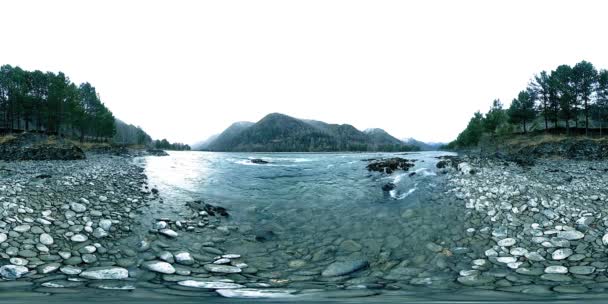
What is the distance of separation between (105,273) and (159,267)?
35.5 inches

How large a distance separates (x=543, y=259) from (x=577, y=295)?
1.90 meters

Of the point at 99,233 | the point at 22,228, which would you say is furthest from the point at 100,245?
the point at 22,228

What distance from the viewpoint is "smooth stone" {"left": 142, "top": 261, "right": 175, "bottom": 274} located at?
19.2ft

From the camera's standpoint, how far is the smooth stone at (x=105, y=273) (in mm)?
5285

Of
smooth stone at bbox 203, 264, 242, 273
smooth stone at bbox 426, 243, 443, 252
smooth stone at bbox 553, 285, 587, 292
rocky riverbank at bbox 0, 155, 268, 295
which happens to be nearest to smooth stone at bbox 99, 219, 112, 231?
rocky riverbank at bbox 0, 155, 268, 295

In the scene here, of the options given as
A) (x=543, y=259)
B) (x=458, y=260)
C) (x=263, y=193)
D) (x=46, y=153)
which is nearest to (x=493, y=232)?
(x=543, y=259)

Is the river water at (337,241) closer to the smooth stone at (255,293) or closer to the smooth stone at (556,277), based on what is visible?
the smooth stone at (255,293)

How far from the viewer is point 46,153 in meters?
31.1

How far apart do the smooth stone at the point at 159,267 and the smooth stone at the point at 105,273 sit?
0.43 m

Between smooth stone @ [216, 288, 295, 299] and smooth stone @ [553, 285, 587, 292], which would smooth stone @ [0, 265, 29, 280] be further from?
smooth stone @ [553, 285, 587, 292]

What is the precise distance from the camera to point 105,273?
5.40m

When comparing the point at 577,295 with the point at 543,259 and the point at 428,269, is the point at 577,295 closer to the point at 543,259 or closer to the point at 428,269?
the point at 543,259

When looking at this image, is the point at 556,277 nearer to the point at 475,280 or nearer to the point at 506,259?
the point at 506,259

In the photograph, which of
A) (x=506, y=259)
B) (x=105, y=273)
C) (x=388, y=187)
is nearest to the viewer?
(x=105, y=273)
